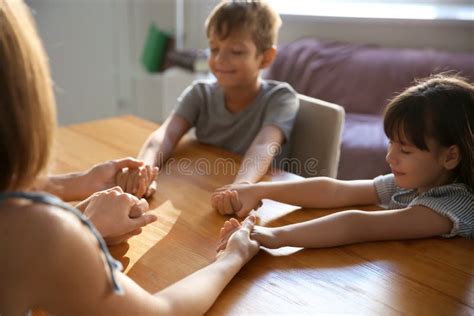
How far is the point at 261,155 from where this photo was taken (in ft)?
4.42

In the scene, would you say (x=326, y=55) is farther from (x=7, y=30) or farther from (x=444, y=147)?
(x=7, y=30)

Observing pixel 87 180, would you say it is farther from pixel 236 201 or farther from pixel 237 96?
pixel 237 96

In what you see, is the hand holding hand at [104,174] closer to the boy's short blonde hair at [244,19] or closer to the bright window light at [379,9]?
the boy's short blonde hair at [244,19]

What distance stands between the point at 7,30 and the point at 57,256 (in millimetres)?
263

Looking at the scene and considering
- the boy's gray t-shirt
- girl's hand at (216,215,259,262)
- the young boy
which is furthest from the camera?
the boy's gray t-shirt

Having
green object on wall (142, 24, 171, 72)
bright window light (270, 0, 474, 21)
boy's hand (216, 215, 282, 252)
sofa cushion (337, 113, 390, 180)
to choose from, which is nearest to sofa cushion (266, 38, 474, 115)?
bright window light (270, 0, 474, 21)

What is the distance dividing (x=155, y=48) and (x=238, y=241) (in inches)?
113

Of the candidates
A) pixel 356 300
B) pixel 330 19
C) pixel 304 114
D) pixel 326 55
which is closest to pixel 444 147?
pixel 356 300

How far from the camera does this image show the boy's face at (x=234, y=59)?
5.13 feet

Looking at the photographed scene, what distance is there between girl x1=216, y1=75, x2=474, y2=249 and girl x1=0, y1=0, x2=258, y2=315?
14.5 inches

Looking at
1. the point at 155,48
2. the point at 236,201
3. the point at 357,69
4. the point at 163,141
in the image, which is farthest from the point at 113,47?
the point at 236,201

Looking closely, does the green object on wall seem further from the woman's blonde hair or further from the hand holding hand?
the woman's blonde hair

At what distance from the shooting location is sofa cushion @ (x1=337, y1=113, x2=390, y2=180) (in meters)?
2.21

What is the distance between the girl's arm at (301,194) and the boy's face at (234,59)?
58 centimetres
